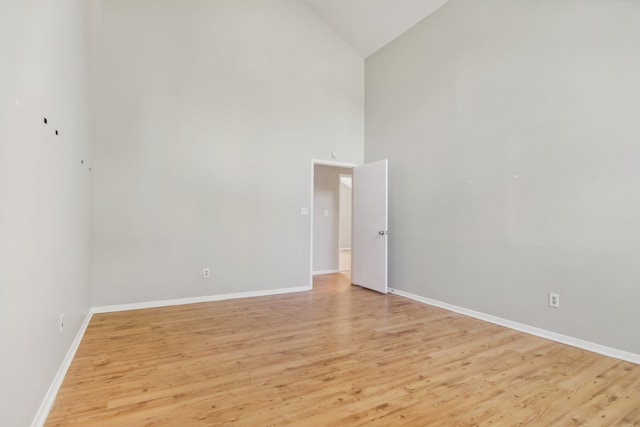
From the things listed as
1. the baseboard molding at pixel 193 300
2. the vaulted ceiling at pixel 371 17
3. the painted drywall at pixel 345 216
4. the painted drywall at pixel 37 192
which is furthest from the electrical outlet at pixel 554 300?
the painted drywall at pixel 345 216

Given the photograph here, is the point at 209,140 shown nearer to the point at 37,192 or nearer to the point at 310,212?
the point at 310,212

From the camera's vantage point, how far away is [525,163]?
3.17 meters

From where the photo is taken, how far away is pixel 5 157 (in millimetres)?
1252

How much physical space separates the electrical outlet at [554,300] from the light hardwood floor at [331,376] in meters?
0.36

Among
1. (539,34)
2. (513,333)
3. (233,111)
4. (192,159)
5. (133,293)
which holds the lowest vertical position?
(513,333)

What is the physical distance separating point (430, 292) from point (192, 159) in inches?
143

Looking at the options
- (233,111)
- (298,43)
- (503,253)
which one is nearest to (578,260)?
(503,253)

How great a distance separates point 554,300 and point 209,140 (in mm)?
4327

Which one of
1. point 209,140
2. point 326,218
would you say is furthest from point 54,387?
point 326,218

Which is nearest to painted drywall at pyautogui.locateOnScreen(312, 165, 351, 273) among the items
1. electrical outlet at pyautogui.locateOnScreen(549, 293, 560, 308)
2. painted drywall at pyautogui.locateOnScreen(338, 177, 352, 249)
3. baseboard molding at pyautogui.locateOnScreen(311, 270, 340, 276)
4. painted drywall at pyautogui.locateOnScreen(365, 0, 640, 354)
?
baseboard molding at pyautogui.locateOnScreen(311, 270, 340, 276)

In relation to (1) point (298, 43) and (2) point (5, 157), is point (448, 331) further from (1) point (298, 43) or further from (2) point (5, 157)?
(1) point (298, 43)

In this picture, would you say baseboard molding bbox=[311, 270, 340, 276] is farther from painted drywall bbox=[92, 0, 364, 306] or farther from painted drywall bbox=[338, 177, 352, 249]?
painted drywall bbox=[338, 177, 352, 249]

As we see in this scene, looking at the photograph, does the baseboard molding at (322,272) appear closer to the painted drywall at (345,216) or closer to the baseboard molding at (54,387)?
the painted drywall at (345,216)

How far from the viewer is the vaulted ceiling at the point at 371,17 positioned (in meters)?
4.30
